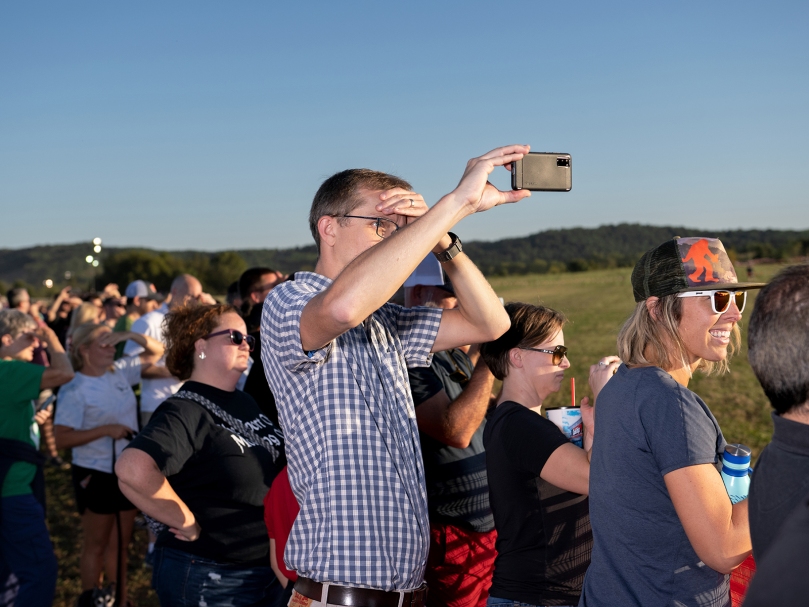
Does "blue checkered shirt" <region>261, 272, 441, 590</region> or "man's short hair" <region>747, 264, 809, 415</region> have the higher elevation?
"man's short hair" <region>747, 264, 809, 415</region>

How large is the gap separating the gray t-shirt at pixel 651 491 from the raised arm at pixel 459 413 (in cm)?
115

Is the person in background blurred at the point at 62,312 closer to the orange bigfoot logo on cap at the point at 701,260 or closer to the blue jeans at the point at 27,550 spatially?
the blue jeans at the point at 27,550

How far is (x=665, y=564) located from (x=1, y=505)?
4111mm

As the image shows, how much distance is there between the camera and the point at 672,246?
237 cm

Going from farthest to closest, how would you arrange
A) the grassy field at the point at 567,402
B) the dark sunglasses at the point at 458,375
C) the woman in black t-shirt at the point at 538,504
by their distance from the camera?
the grassy field at the point at 567,402
the dark sunglasses at the point at 458,375
the woman in black t-shirt at the point at 538,504

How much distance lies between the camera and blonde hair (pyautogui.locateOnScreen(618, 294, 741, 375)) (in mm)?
2250

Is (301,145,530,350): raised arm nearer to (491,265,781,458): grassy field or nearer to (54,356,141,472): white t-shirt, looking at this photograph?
(491,265,781,458): grassy field

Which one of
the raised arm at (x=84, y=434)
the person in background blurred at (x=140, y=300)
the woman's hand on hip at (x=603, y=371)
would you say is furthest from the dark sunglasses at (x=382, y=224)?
the person in background blurred at (x=140, y=300)

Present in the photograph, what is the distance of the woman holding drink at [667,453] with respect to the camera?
195 cm

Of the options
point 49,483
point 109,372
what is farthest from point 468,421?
point 49,483

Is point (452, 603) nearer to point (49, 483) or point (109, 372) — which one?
point (109, 372)

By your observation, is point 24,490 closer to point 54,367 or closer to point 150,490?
point 54,367

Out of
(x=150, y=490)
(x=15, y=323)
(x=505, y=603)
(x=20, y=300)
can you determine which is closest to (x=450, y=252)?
(x=505, y=603)

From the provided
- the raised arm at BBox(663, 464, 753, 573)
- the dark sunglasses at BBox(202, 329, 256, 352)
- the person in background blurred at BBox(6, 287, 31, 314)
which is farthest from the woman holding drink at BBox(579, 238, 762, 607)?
the person in background blurred at BBox(6, 287, 31, 314)
